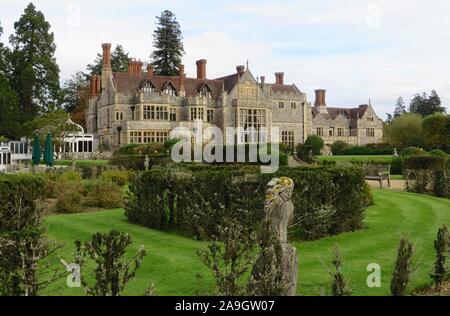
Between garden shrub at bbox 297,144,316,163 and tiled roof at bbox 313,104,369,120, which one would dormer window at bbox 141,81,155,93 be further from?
tiled roof at bbox 313,104,369,120

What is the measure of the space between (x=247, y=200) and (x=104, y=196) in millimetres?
7093

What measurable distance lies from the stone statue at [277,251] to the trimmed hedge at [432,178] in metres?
14.3

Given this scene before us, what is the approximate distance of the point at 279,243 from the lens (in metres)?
6.47

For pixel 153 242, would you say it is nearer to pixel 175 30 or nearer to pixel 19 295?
pixel 19 295

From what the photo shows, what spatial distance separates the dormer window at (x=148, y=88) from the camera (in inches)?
1927

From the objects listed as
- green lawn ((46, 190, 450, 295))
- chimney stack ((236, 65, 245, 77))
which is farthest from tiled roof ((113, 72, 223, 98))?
green lawn ((46, 190, 450, 295))

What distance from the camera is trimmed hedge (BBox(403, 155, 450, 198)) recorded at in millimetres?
19094

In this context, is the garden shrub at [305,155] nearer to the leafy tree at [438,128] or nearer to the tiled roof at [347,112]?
the leafy tree at [438,128]

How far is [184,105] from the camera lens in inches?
1973

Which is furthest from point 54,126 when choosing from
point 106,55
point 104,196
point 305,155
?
point 104,196

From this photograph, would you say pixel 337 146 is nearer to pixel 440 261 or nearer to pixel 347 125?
pixel 347 125

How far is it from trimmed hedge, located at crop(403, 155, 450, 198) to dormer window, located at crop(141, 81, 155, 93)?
3170cm

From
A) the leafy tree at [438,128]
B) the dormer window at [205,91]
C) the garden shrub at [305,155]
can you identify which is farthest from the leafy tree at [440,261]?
the dormer window at [205,91]
